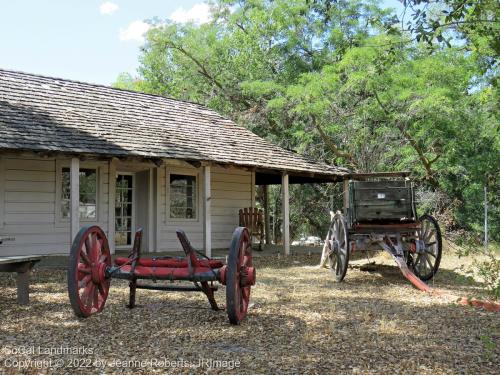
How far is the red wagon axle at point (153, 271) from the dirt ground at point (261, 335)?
255 mm

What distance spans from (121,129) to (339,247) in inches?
238

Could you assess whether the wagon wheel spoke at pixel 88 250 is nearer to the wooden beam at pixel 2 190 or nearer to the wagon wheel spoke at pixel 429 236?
the wagon wheel spoke at pixel 429 236

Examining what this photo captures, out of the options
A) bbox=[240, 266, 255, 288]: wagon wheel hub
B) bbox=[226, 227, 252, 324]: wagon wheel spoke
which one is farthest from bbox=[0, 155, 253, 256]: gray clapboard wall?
bbox=[240, 266, 255, 288]: wagon wheel hub

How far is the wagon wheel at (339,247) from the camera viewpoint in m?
8.86

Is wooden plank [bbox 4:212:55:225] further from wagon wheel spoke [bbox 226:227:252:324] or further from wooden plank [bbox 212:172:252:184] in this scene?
wagon wheel spoke [bbox 226:227:252:324]

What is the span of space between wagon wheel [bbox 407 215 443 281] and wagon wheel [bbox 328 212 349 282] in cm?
119

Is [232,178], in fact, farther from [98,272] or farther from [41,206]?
[98,272]

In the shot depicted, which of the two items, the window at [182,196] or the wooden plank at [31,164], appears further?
the window at [182,196]

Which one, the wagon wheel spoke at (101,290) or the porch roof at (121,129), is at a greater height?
the porch roof at (121,129)

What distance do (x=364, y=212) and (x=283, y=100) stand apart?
10992 mm

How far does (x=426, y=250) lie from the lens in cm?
903

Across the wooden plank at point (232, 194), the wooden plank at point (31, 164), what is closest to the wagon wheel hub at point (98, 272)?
the wooden plank at point (31, 164)

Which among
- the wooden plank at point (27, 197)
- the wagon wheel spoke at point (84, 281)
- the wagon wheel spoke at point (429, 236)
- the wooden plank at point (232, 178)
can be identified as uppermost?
the wooden plank at point (232, 178)

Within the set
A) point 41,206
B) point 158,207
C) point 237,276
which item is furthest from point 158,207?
point 237,276
